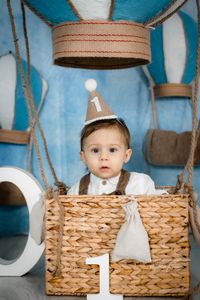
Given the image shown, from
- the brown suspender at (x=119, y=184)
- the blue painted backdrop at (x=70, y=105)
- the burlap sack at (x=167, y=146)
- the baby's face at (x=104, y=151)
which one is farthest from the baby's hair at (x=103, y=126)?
the blue painted backdrop at (x=70, y=105)

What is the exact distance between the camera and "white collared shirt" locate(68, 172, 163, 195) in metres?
1.67

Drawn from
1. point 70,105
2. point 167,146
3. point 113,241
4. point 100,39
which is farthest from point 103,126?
point 70,105

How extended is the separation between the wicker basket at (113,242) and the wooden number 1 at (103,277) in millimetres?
26

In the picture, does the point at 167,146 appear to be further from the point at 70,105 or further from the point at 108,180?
the point at 108,180

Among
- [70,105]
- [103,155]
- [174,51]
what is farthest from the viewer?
[70,105]

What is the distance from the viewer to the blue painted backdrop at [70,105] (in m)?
2.47

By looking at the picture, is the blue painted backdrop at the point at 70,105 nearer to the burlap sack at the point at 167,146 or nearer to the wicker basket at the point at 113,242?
the burlap sack at the point at 167,146

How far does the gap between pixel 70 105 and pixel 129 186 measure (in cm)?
91

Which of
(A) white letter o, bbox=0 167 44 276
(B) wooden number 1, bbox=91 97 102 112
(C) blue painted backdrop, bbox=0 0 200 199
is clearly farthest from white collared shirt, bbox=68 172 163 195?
(C) blue painted backdrop, bbox=0 0 200 199

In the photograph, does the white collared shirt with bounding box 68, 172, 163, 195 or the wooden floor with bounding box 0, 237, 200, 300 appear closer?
the wooden floor with bounding box 0, 237, 200, 300

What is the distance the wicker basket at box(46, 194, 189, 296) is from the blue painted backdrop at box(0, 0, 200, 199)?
3.35 ft

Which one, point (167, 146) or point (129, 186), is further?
point (167, 146)

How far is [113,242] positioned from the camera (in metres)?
1.46

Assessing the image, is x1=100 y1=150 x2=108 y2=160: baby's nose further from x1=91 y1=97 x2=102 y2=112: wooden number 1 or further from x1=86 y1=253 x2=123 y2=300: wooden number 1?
x1=86 y1=253 x2=123 y2=300: wooden number 1
